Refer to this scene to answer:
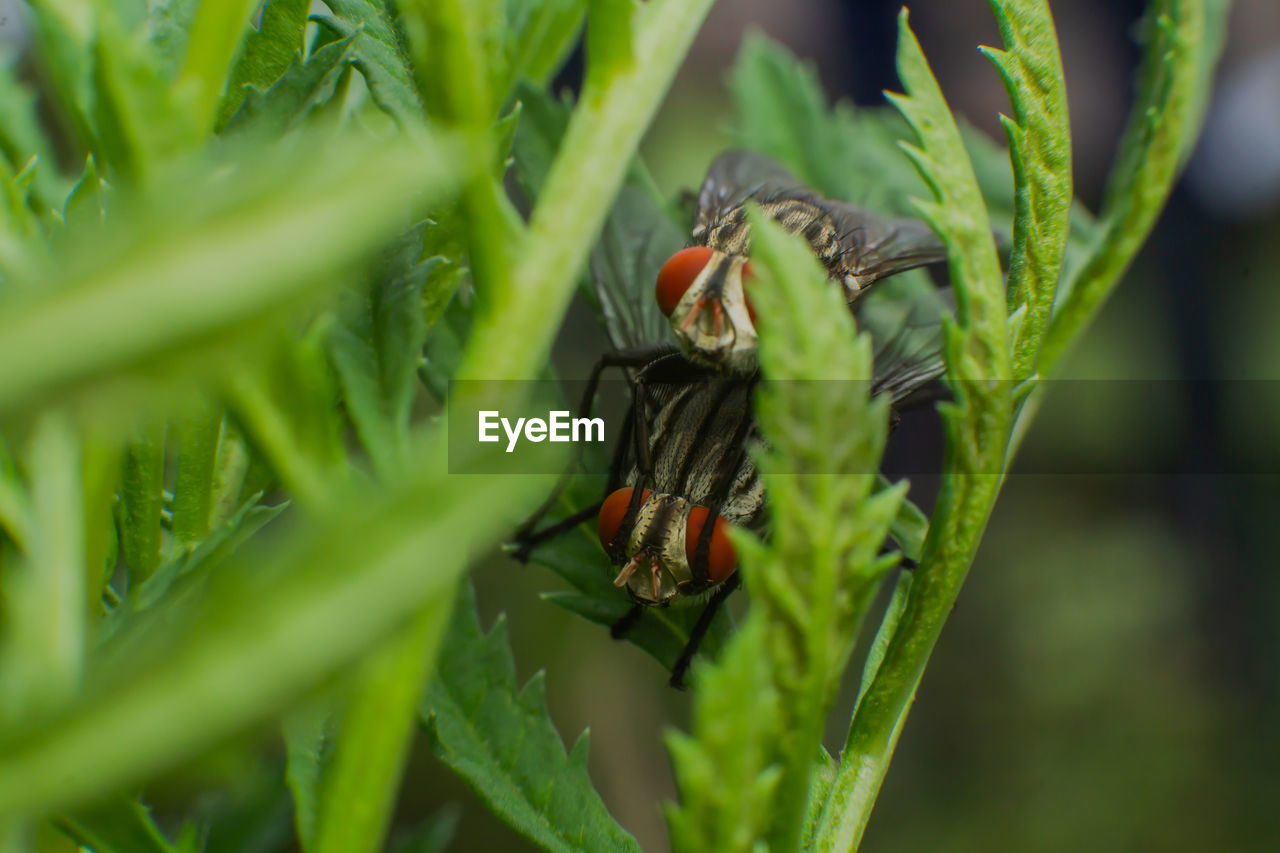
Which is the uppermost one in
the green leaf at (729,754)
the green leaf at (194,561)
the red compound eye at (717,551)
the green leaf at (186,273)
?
the green leaf at (186,273)

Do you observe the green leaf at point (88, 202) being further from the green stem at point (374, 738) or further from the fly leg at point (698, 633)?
the fly leg at point (698, 633)

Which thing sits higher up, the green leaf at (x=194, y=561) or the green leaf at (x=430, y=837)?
the green leaf at (x=194, y=561)

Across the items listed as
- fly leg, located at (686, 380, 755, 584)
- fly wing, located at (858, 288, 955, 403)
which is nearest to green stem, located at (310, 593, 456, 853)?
fly leg, located at (686, 380, 755, 584)

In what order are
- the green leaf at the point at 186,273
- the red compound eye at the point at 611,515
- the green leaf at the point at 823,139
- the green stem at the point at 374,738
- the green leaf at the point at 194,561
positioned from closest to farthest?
the green leaf at the point at 186,273 < the green stem at the point at 374,738 < the green leaf at the point at 194,561 < the red compound eye at the point at 611,515 < the green leaf at the point at 823,139

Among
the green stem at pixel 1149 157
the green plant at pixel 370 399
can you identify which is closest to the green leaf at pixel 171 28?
the green plant at pixel 370 399

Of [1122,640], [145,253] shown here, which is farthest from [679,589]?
[1122,640]

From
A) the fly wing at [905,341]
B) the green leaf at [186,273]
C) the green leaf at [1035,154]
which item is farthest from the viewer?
the fly wing at [905,341]

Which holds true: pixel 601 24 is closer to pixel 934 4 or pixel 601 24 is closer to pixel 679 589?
pixel 679 589
